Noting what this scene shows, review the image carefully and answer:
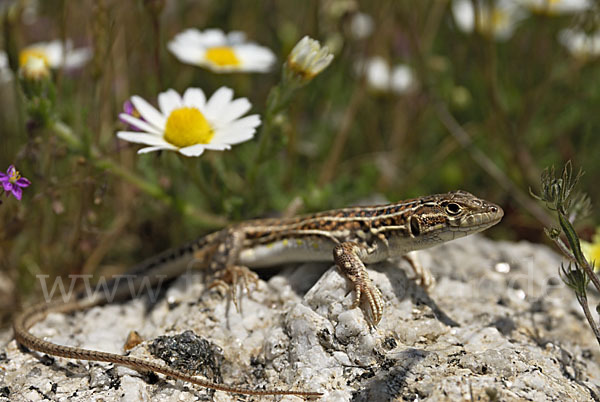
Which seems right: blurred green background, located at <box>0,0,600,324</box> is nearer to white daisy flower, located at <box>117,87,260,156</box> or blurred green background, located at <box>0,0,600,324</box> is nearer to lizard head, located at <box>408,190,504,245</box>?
white daisy flower, located at <box>117,87,260,156</box>

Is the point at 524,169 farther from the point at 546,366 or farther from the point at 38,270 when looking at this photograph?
the point at 38,270

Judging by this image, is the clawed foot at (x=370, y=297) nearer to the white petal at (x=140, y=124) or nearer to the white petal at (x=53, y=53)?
the white petal at (x=140, y=124)

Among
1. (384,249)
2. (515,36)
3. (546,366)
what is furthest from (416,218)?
(515,36)

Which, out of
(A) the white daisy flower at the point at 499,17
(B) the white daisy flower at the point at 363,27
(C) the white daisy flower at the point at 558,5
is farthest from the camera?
(A) the white daisy flower at the point at 499,17

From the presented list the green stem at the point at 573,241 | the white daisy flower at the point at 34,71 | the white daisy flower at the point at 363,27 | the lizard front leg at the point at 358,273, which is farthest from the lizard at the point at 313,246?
the white daisy flower at the point at 363,27

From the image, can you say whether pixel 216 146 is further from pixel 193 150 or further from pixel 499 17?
pixel 499 17

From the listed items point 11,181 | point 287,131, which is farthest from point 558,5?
point 11,181
